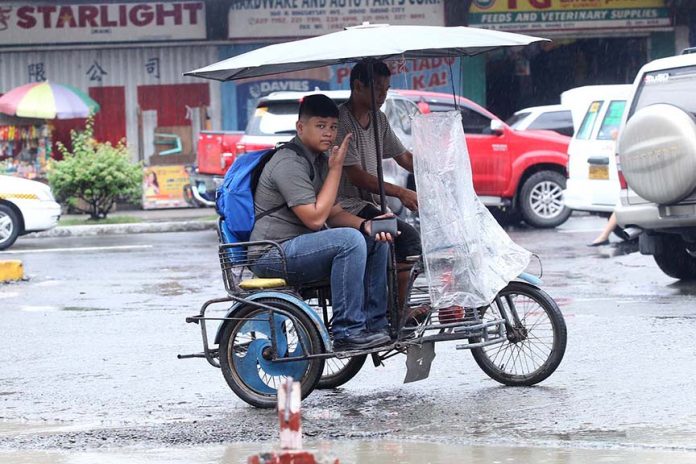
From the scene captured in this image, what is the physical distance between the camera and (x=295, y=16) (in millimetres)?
24000

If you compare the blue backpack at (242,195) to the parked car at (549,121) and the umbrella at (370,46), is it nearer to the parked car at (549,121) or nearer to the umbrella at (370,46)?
the umbrella at (370,46)

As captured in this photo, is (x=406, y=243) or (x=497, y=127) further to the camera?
(x=497, y=127)

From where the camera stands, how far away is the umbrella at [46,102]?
2164cm

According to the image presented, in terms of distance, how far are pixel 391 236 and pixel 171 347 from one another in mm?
2722

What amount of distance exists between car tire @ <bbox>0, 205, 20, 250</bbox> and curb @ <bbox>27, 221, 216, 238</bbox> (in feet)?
7.64

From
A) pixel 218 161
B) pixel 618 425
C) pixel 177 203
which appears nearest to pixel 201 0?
pixel 177 203

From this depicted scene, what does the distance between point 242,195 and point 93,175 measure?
46.0 ft

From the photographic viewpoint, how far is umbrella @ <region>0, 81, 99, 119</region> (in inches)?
852

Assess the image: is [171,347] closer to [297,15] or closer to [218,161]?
[218,161]

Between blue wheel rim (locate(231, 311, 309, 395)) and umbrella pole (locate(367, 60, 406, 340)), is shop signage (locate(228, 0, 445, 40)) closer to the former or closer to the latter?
umbrella pole (locate(367, 60, 406, 340))

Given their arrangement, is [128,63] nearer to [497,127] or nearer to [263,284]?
[497,127]

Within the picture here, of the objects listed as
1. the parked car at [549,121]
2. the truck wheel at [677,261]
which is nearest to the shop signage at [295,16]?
the parked car at [549,121]

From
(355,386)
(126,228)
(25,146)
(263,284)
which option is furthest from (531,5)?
(263,284)

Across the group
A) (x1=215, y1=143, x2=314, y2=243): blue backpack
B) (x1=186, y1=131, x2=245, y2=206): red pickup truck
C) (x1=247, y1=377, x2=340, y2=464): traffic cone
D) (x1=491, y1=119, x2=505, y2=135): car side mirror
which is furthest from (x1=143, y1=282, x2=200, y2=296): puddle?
(x1=247, y1=377, x2=340, y2=464): traffic cone
